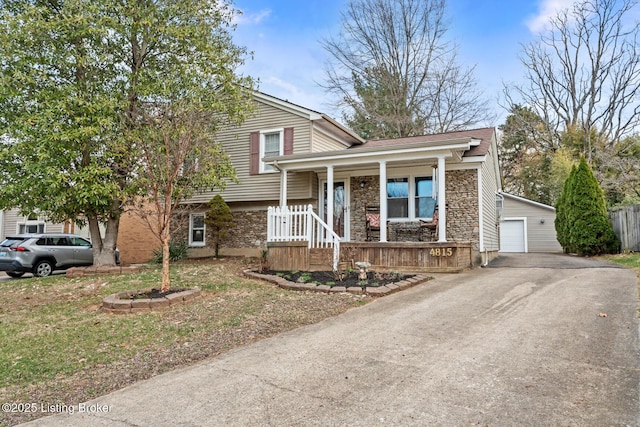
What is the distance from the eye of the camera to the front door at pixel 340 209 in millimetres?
12281

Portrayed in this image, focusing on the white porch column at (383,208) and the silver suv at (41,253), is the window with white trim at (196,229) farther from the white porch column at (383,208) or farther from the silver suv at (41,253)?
the white porch column at (383,208)

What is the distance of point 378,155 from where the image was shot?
32.9ft

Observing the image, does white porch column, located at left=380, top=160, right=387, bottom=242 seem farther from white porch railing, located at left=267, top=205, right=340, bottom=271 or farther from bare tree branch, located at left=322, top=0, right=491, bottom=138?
bare tree branch, located at left=322, top=0, right=491, bottom=138

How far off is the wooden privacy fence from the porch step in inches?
383

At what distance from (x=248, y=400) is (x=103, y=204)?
9.10 m

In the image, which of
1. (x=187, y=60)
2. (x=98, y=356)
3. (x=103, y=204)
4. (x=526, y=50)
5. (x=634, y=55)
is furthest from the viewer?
(x=526, y=50)

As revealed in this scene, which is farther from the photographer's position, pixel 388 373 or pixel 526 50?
pixel 526 50

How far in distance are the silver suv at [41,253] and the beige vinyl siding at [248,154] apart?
4.21 metres

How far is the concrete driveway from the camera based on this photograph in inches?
100.0

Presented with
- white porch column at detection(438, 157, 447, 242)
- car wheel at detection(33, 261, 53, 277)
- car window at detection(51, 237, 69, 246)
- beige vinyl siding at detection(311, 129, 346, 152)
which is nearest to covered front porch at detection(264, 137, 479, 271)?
white porch column at detection(438, 157, 447, 242)

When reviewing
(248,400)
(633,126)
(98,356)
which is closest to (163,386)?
(248,400)

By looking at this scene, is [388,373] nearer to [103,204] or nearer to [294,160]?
[294,160]

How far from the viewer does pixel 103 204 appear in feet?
33.4

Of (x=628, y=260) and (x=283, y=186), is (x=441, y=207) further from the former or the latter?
(x=628, y=260)
